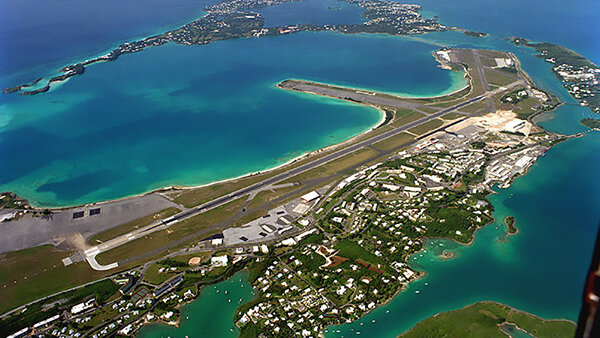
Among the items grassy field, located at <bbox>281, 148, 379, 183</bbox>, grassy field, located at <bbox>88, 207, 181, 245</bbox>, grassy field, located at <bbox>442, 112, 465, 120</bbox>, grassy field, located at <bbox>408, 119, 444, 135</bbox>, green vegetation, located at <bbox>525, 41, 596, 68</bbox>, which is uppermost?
green vegetation, located at <bbox>525, 41, 596, 68</bbox>

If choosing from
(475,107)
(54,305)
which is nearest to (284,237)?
(54,305)

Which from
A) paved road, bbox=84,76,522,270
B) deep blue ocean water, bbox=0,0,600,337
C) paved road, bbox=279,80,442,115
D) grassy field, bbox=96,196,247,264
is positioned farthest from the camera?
paved road, bbox=279,80,442,115

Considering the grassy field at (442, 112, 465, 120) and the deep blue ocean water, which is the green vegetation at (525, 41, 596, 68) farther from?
the grassy field at (442, 112, 465, 120)

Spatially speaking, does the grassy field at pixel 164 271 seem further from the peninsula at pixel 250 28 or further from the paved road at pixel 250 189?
the peninsula at pixel 250 28

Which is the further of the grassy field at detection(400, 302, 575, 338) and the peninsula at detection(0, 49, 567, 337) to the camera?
the peninsula at detection(0, 49, 567, 337)

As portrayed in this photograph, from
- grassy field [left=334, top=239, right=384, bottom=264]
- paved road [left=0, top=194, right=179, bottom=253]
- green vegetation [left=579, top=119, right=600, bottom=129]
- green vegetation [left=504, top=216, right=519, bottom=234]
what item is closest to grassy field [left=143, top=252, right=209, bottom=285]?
paved road [left=0, top=194, right=179, bottom=253]

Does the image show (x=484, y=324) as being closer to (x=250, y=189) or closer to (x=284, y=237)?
(x=284, y=237)
